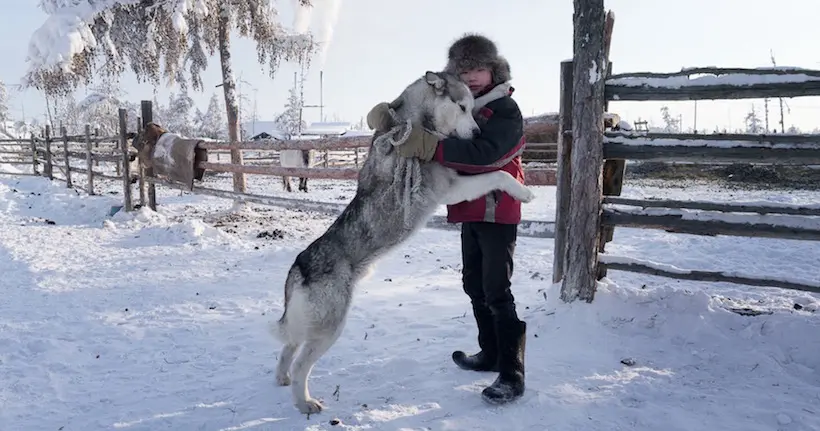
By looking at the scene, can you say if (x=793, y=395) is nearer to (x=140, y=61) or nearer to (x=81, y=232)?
(x=81, y=232)

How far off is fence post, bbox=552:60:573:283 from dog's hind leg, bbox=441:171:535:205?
165 centimetres

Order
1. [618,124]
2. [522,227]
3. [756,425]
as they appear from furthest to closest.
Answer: [522,227] → [618,124] → [756,425]

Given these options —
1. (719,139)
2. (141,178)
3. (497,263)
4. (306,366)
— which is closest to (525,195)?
(497,263)

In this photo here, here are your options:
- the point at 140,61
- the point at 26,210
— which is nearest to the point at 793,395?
the point at 140,61

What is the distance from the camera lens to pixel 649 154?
160 inches

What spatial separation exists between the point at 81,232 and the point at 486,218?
9101 millimetres

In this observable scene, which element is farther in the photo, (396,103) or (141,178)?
(141,178)

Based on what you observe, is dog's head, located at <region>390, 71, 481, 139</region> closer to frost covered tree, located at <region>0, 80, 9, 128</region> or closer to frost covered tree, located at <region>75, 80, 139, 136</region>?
frost covered tree, located at <region>75, 80, 139, 136</region>

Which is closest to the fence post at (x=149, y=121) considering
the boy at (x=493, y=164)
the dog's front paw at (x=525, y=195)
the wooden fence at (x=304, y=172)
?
the wooden fence at (x=304, y=172)

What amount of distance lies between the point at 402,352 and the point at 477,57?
2.41m

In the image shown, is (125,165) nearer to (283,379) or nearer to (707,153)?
(283,379)

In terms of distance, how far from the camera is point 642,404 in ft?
9.55

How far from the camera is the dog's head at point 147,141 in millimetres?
10289

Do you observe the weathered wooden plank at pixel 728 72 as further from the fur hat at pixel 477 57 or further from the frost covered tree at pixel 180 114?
the frost covered tree at pixel 180 114
